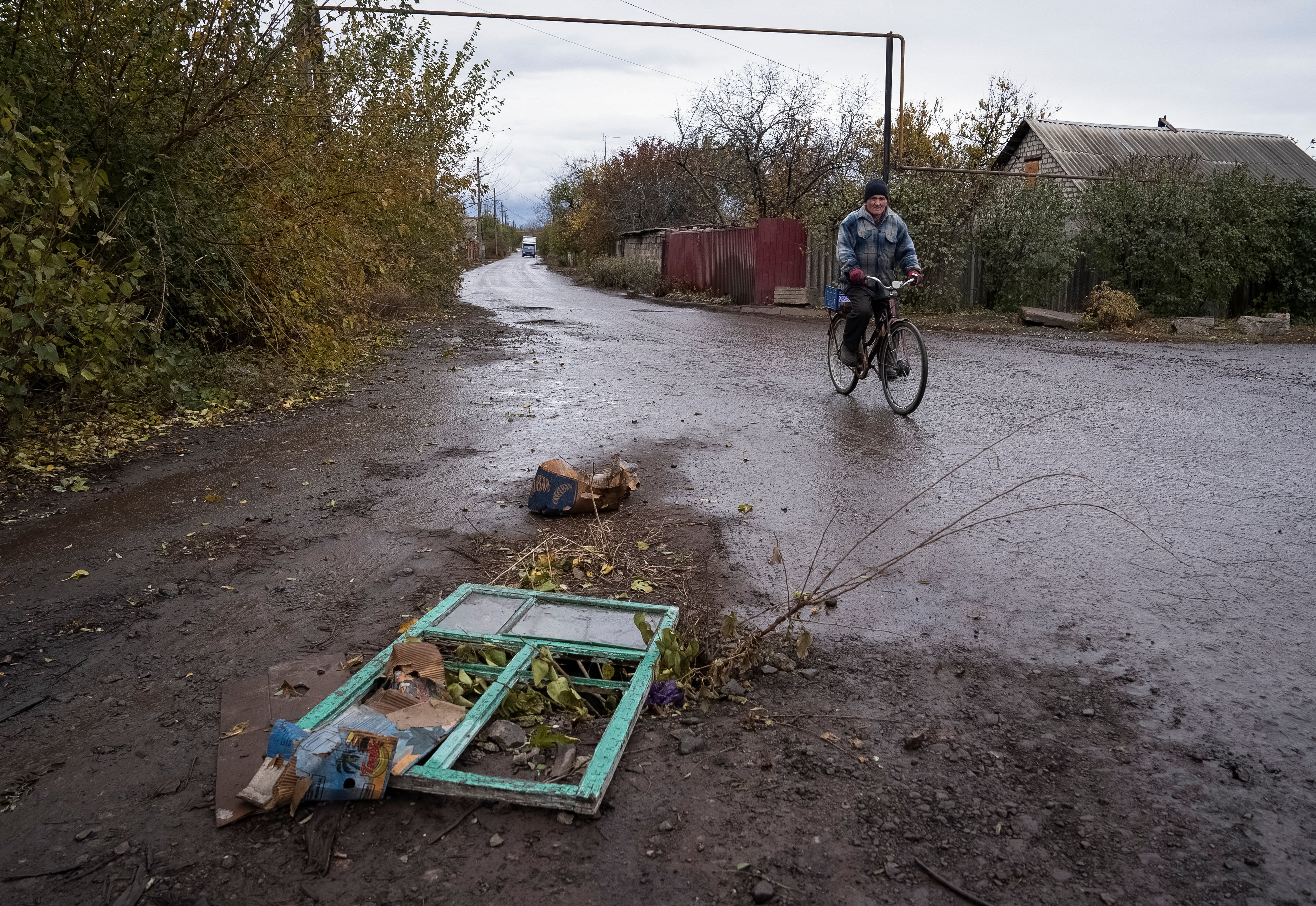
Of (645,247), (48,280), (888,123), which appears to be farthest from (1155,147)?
(48,280)

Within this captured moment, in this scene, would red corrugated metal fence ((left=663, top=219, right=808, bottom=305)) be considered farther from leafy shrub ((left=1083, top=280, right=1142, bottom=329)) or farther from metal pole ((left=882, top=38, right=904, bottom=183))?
leafy shrub ((left=1083, top=280, right=1142, bottom=329))

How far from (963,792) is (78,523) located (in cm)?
447

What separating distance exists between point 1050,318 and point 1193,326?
2299mm

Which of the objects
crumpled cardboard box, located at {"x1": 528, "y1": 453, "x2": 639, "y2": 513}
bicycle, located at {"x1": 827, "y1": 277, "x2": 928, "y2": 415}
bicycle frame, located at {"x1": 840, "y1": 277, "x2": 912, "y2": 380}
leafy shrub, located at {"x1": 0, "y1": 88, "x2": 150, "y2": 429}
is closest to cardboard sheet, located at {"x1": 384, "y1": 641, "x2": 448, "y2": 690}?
crumpled cardboard box, located at {"x1": 528, "y1": 453, "x2": 639, "y2": 513}

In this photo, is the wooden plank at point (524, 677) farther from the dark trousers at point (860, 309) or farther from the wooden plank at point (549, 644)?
the dark trousers at point (860, 309)

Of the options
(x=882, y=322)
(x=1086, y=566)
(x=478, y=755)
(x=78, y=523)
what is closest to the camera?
(x=478, y=755)

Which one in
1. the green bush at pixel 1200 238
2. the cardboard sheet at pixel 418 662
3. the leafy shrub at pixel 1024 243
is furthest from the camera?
the leafy shrub at pixel 1024 243

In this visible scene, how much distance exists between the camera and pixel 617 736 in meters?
2.53

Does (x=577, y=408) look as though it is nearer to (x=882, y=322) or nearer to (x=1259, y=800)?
(x=882, y=322)

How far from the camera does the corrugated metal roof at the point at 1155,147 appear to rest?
3161 cm

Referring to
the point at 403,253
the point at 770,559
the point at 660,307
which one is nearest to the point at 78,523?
the point at 770,559

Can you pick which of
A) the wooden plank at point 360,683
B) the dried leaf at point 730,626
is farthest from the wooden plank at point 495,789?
the dried leaf at point 730,626

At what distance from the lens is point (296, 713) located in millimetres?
2768

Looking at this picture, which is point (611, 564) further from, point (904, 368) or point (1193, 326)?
point (1193, 326)
